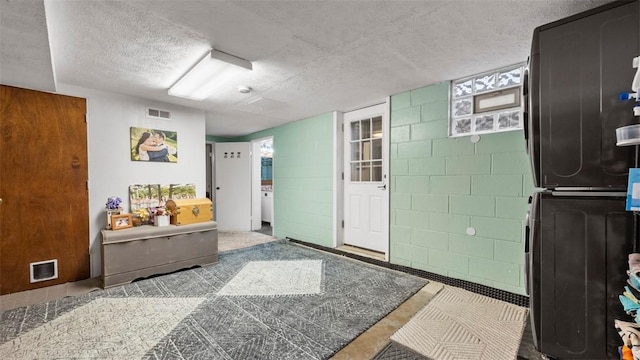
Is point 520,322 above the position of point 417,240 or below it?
below

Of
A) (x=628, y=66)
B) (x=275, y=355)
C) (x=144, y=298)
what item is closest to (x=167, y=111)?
(x=144, y=298)

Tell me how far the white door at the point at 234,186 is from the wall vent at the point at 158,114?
2.11 metres

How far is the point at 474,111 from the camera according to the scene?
273 cm

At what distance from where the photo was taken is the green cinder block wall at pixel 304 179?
14.0 feet

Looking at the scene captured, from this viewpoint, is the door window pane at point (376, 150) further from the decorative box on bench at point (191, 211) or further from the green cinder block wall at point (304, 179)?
the decorative box on bench at point (191, 211)

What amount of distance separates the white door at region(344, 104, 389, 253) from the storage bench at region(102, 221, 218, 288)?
2.07 meters

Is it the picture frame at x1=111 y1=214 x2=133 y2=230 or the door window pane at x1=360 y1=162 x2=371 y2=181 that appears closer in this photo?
the picture frame at x1=111 y1=214 x2=133 y2=230

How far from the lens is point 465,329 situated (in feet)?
6.56

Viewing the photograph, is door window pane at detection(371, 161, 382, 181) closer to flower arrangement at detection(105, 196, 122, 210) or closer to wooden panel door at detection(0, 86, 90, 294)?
flower arrangement at detection(105, 196, 122, 210)

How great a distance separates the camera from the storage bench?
2766 mm

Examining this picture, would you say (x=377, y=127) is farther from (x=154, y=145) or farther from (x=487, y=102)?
(x=154, y=145)

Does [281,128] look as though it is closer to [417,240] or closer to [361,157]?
[361,157]

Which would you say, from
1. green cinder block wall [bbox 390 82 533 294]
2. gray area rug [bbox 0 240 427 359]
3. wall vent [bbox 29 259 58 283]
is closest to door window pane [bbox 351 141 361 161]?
green cinder block wall [bbox 390 82 533 294]

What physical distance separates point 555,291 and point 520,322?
893mm
